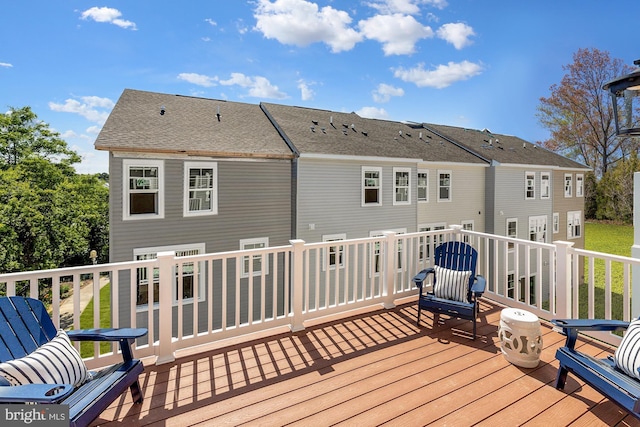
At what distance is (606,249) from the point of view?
63.7 feet

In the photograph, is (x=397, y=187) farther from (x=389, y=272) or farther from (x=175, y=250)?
(x=389, y=272)

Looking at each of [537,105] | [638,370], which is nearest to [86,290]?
[638,370]

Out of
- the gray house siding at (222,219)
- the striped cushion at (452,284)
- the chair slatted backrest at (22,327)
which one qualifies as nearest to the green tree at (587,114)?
the gray house siding at (222,219)

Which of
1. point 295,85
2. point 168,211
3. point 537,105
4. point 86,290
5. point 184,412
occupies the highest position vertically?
point 537,105

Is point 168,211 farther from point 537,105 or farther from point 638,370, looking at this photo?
point 537,105

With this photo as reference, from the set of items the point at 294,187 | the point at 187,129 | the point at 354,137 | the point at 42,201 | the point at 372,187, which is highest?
the point at 354,137

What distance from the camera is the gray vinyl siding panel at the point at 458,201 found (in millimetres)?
14070

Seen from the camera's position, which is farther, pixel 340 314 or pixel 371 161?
pixel 371 161

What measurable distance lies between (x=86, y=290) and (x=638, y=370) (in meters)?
23.5

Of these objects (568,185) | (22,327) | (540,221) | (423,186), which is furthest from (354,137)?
(568,185)

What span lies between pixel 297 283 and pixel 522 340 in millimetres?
2263

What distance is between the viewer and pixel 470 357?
305 centimetres

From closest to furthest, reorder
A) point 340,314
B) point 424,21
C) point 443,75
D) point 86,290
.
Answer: point 340,314
point 424,21
point 86,290
point 443,75

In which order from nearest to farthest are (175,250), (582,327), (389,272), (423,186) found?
(582,327)
(389,272)
(175,250)
(423,186)
